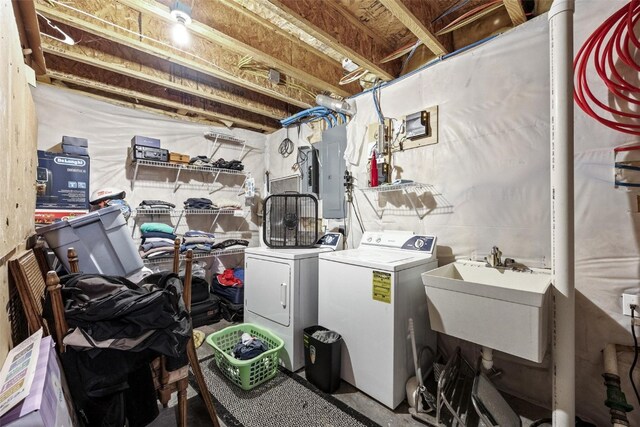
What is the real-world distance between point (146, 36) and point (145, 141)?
1122mm

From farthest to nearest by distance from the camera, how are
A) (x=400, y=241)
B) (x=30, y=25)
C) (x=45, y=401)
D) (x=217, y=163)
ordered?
(x=217, y=163), (x=400, y=241), (x=30, y=25), (x=45, y=401)

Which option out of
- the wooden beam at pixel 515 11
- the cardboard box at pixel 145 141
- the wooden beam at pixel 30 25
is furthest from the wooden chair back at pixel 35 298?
the wooden beam at pixel 515 11

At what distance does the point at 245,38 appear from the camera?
205cm

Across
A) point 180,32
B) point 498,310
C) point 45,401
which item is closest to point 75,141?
point 180,32

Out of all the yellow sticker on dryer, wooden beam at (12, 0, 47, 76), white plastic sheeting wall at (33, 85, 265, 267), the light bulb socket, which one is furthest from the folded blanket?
the yellow sticker on dryer

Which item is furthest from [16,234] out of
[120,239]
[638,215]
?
[638,215]

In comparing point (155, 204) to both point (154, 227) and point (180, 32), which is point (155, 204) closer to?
point (154, 227)

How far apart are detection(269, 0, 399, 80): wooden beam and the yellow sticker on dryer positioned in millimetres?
1621

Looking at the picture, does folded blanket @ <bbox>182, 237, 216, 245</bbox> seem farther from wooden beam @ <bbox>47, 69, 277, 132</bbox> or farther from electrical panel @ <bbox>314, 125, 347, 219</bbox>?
wooden beam @ <bbox>47, 69, 277, 132</bbox>

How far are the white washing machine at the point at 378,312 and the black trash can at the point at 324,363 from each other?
76 mm

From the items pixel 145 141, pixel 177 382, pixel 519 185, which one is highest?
pixel 145 141

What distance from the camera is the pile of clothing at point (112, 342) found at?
1012mm

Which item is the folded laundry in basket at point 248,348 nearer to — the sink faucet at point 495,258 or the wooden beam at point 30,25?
the sink faucet at point 495,258

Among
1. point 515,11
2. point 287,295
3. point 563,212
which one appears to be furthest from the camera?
point 287,295
